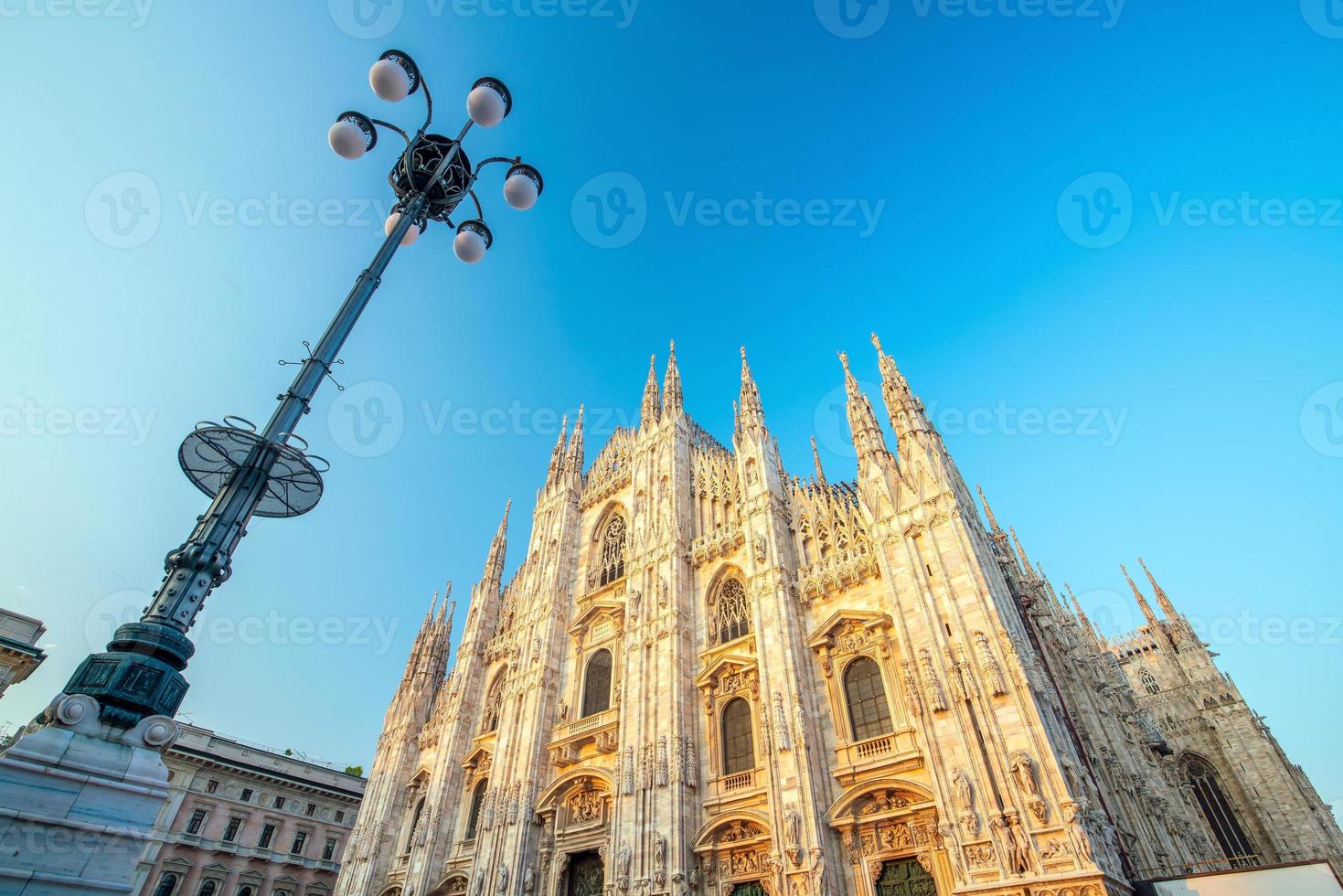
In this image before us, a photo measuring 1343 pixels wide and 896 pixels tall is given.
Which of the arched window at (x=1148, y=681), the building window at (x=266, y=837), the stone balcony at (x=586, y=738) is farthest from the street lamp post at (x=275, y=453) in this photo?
the arched window at (x=1148, y=681)

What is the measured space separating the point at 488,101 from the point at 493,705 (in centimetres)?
2845

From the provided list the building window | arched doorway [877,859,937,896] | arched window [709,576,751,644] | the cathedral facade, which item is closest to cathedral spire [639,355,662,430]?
the cathedral facade

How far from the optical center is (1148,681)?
4716 cm

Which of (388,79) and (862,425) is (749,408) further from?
(388,79)

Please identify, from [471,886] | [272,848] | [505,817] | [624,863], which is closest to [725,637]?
[624,863]

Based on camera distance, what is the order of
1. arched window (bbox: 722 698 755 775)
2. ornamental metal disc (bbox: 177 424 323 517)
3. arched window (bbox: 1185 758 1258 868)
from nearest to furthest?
ornamental metal disc (bbox: 177 424 323 517)
arched window (bbox: 722 698 755 775)
arched window (bbox: 1185 758 1258 868)

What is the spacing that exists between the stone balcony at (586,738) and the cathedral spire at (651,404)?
14495 mm

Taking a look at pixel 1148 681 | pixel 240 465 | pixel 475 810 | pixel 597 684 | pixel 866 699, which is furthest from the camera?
pixel 1148 681

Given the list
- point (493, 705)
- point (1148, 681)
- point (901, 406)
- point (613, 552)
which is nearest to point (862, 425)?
point (901, 406)

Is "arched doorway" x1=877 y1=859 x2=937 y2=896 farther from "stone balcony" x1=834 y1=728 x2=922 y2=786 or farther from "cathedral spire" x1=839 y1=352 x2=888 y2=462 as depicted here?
"cathedral spire" x1=839 y1=352 x2=888 y2=462

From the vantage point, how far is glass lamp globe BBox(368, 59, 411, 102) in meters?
9.64

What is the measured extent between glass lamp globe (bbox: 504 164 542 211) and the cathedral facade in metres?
14.9

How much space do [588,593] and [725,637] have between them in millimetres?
8603

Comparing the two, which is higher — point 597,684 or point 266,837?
point 597,684
